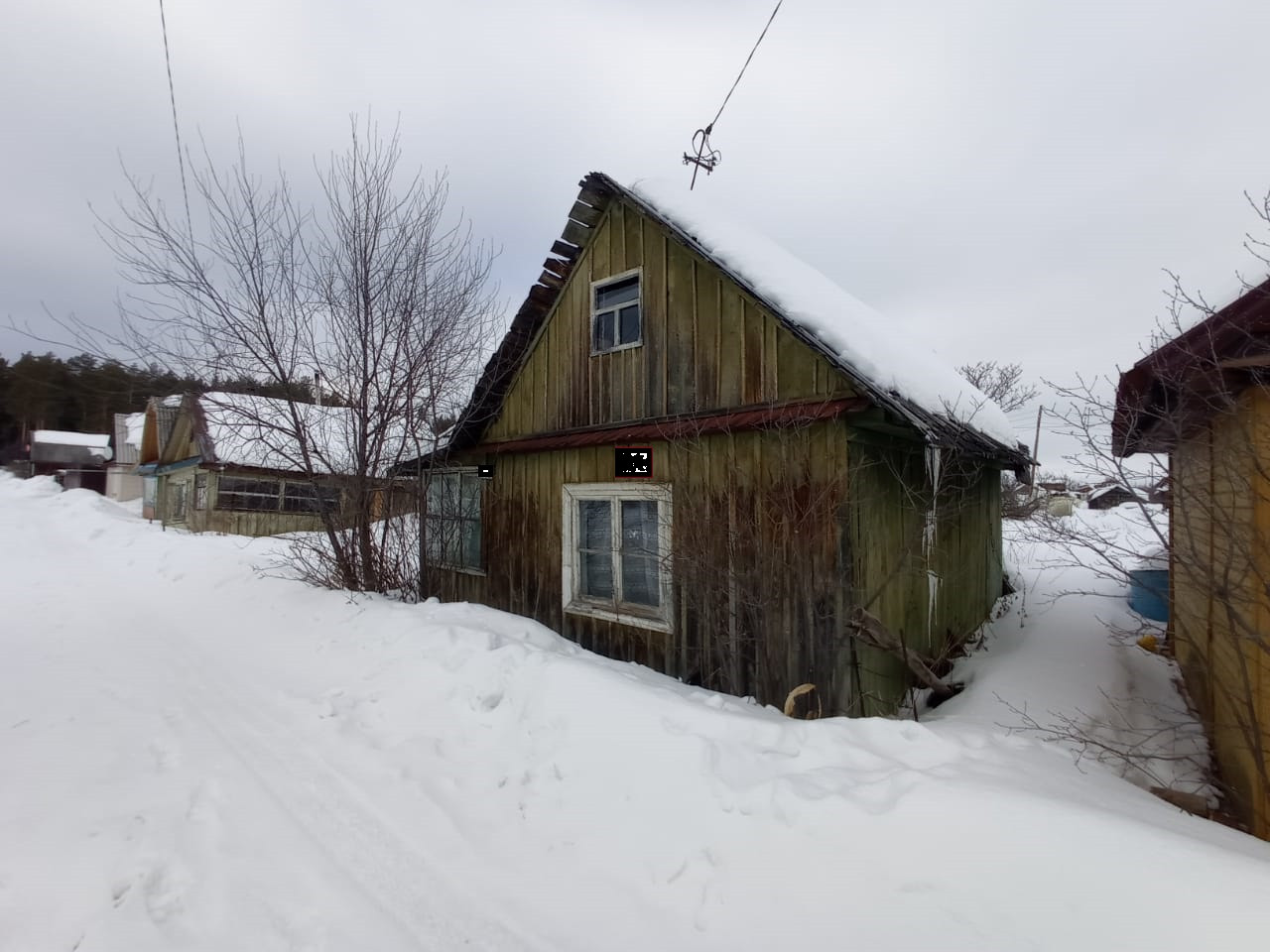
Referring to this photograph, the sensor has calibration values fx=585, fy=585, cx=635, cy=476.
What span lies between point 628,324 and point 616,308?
0.28 metres

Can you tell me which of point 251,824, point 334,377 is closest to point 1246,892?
point 251,824

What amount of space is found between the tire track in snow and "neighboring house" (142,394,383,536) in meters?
3.92

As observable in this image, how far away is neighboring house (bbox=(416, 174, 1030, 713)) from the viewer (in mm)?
5168

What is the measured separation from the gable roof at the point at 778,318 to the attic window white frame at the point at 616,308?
0.67 meters

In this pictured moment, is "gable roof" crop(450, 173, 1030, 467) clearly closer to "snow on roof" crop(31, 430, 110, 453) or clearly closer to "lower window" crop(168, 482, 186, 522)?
"lower window" crop(168, 482, 186, 522)

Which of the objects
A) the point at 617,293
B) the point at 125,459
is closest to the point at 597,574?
the point at 617,293

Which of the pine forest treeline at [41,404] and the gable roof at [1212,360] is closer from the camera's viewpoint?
the gable roof at [1212,360]

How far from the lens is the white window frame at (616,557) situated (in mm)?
6203

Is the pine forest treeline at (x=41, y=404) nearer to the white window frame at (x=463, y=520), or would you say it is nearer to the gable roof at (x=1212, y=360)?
the white window frame at (x=463, y=520)

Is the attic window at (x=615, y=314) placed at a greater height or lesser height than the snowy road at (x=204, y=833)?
greater

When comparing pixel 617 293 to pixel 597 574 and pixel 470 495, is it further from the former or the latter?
pixel 470 495

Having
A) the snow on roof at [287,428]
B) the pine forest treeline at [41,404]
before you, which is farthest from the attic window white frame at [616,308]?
the pine forest treeline at [41,404]

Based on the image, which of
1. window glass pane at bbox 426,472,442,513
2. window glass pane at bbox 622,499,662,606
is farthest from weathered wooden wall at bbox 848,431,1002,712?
window glass pane at bbox 426,472,442,513

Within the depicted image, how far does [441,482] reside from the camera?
931cm
